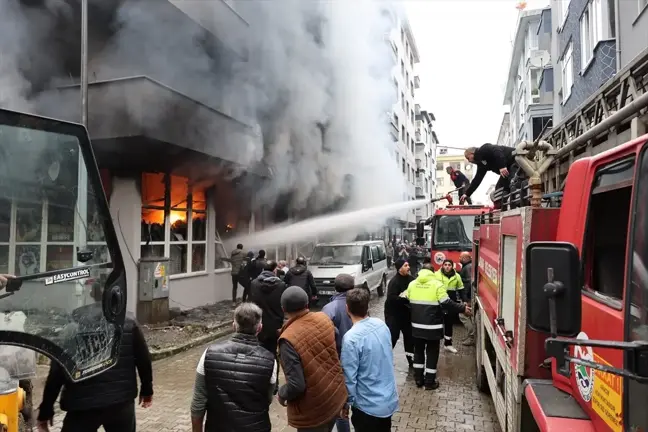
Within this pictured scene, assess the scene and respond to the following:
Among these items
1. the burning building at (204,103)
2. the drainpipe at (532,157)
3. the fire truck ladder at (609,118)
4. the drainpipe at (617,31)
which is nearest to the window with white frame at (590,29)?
the drainpipe at (617,31)

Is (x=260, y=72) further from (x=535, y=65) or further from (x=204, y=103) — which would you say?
(x=535, y=65)

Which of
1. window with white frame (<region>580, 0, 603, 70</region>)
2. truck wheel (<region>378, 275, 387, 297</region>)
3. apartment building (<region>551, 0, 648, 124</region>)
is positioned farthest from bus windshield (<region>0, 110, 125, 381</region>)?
truck wheel (<region>378, 275, 387, 297</region>)

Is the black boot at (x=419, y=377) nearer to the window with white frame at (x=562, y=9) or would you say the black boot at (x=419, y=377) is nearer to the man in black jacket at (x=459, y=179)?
the man in black jacket at (x=459, y=179)

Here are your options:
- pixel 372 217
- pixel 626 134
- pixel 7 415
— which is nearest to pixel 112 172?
pixel 7 415

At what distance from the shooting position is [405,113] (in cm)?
3569

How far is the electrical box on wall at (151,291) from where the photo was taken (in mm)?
8391

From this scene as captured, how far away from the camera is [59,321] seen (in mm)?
2031

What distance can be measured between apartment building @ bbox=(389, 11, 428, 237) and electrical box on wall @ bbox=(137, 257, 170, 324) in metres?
21.2

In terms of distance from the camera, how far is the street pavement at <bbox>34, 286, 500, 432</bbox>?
439 cm

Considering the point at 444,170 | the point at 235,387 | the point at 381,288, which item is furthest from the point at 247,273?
the point at 444,170

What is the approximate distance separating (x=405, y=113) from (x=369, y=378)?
114 feet

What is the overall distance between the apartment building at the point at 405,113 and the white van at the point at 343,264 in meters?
16.7

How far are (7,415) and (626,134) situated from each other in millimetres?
3702

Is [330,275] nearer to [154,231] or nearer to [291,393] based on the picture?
[154,231]
